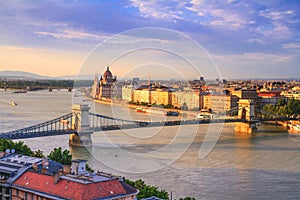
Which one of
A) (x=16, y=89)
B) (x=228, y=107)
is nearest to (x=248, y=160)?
(x=228, y=107)

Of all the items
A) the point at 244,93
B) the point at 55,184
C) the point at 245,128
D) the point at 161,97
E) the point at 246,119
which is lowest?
the point at 245,128

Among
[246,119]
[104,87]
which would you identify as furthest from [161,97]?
[246,119]

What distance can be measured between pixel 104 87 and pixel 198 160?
21.1 meters

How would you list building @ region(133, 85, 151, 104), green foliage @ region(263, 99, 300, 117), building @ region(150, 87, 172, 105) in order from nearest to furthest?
1. green foliage @ region(263, 99, 300, 117)
2. building @ region(150, 87, 172, 105)
3. building @ region(133, 85, 151, 104)

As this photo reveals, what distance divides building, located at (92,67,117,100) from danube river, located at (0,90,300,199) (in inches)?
607

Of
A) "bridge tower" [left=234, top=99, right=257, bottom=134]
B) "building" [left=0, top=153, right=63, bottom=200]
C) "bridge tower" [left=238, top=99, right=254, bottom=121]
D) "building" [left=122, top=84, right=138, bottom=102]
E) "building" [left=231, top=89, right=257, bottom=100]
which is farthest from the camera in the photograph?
"building" [left=122, top=84, right=138, bottom=102]

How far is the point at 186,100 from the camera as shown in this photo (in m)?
22.7

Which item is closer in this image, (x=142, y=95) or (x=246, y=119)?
(x=246, y=119)

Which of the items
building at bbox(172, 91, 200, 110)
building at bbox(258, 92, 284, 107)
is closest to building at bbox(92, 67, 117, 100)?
building at bbox(172, 91, 200, 110)

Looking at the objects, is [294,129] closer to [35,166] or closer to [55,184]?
[35,166]

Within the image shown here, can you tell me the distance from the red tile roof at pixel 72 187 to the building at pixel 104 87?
24009 mm

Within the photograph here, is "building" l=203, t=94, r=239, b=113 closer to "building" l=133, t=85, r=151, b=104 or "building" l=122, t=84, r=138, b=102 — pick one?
"building" l=133, t=85, r=151, b=104

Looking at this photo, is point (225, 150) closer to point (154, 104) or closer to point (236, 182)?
point (236, 182)

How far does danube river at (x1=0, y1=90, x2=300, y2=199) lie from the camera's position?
619cm
